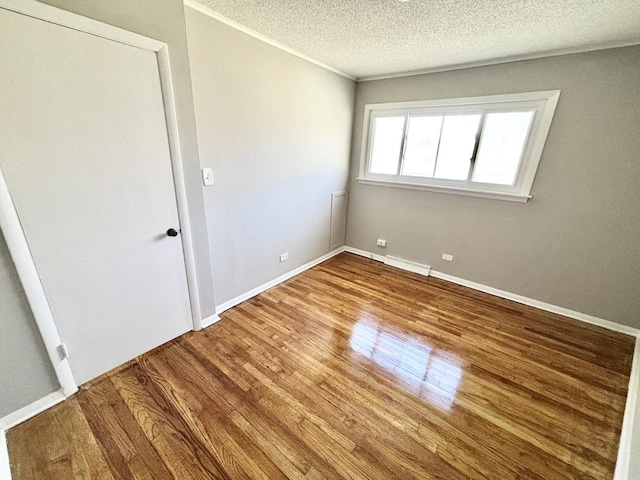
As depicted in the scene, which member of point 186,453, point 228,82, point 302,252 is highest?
point 228,82

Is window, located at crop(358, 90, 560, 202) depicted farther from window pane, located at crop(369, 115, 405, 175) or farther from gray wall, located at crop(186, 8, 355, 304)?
gray wall, located at crop(186, 8, 355, 304)

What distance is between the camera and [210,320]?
85.9 inches

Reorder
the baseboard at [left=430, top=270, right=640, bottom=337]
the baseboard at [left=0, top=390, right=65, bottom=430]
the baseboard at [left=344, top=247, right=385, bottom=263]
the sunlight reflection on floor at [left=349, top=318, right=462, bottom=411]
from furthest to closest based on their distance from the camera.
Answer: the baseboard at [left=344, top=247, right=385, bottom=263], the baseboard at [left=430, top=270, right=640, bottom=337], the sunlight reflection on floor at [left=349, top=318, right=462, bottom=411], the baseboard at [left=0, top=390, right=65, bottom=430]

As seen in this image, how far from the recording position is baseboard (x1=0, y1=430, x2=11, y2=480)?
43.2 inches

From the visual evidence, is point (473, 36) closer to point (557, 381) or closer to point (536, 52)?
point (536, 52)

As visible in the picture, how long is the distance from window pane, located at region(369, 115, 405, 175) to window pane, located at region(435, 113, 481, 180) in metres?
0.52

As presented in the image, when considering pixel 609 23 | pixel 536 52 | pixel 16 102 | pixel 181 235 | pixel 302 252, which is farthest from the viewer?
pixel 302 252

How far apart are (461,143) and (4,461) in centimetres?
403

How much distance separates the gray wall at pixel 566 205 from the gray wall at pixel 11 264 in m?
2.36

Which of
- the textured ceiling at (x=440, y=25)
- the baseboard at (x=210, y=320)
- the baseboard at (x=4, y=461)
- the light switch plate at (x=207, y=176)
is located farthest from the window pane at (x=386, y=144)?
the baseboard at (x=4, y=461)

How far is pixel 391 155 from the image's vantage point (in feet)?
10.7

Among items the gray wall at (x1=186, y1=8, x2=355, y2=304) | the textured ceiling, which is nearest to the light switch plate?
the gray wall at (x1=186, y1=8, x2=355, y2=304)

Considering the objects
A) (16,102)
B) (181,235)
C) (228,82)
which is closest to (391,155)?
(228,82)

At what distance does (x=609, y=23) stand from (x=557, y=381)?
96.0 inches
